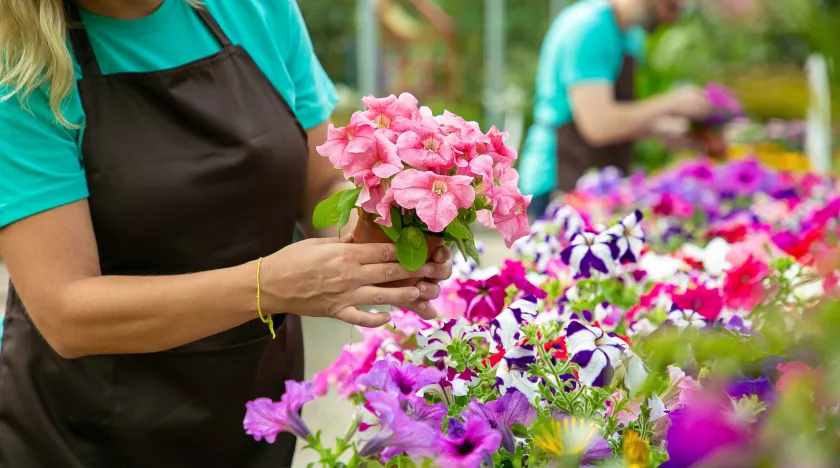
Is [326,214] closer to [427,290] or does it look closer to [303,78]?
[427,290]

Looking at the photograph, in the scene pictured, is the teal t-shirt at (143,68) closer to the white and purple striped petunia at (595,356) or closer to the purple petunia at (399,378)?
the purple petunia at (399,378)

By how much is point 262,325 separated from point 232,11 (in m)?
0.49

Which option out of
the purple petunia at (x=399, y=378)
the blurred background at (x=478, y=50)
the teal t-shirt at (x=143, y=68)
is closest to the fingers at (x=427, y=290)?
the purple petunia at (x=399, y=378)

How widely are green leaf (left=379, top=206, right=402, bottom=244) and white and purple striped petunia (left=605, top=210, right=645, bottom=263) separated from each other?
51 centimetres

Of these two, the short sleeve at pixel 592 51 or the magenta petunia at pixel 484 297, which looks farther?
the short sleeve at pixel 592 51

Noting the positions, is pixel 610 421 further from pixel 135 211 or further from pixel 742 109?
pixel 742 109

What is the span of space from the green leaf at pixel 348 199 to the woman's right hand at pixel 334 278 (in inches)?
Answer: 1.9

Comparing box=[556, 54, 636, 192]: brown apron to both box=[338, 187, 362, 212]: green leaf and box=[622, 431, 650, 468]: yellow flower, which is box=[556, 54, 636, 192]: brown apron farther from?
box=[622, 431, 650, 468]: yellow flower

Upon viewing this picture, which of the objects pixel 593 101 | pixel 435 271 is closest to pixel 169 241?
pixel 435 271

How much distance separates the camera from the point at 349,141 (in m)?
1.02

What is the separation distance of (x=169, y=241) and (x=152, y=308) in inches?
7.0

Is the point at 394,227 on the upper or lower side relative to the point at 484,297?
upper

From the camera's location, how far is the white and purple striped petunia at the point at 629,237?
4.77 ft

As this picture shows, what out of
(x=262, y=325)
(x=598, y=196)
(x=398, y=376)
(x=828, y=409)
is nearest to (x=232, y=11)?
(x=262, y=325)
